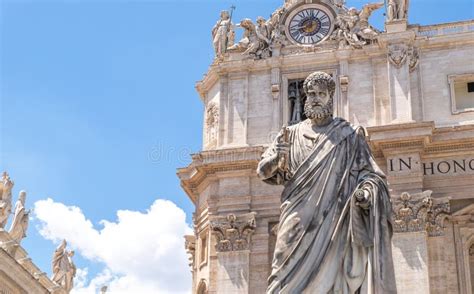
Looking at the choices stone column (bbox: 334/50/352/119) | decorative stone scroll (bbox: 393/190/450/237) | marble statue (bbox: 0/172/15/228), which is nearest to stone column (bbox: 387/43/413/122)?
stone column (bbox: 334/50/352/119)

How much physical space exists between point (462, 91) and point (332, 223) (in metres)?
19.1

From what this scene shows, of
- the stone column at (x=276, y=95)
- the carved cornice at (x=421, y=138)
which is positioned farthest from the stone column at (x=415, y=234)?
the stone column at (x=276, y=95)

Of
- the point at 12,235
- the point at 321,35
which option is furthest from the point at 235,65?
the point at 12,235

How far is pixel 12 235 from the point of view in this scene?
1257 inches

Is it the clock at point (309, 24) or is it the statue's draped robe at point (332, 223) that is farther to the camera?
the clock at point (309, 24)

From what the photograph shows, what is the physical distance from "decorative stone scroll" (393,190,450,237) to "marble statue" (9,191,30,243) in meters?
15.5

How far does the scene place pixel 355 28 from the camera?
86.6 ft

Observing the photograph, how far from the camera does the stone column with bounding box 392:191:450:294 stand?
72.2 ft

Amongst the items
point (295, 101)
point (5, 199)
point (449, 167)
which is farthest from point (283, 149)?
point (5, 199)

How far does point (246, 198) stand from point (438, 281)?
5893 millimetres

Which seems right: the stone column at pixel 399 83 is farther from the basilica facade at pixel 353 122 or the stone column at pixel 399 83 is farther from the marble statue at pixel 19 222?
the marble statue at pixel 19 222

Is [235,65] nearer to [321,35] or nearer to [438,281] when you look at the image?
[321,35]

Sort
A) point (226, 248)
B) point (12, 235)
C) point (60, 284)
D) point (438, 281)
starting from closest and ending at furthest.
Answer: point (438, 281) → point (226, 248) → point (12, 235) → point (60, 284)

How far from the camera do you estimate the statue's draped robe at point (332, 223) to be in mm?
6926
